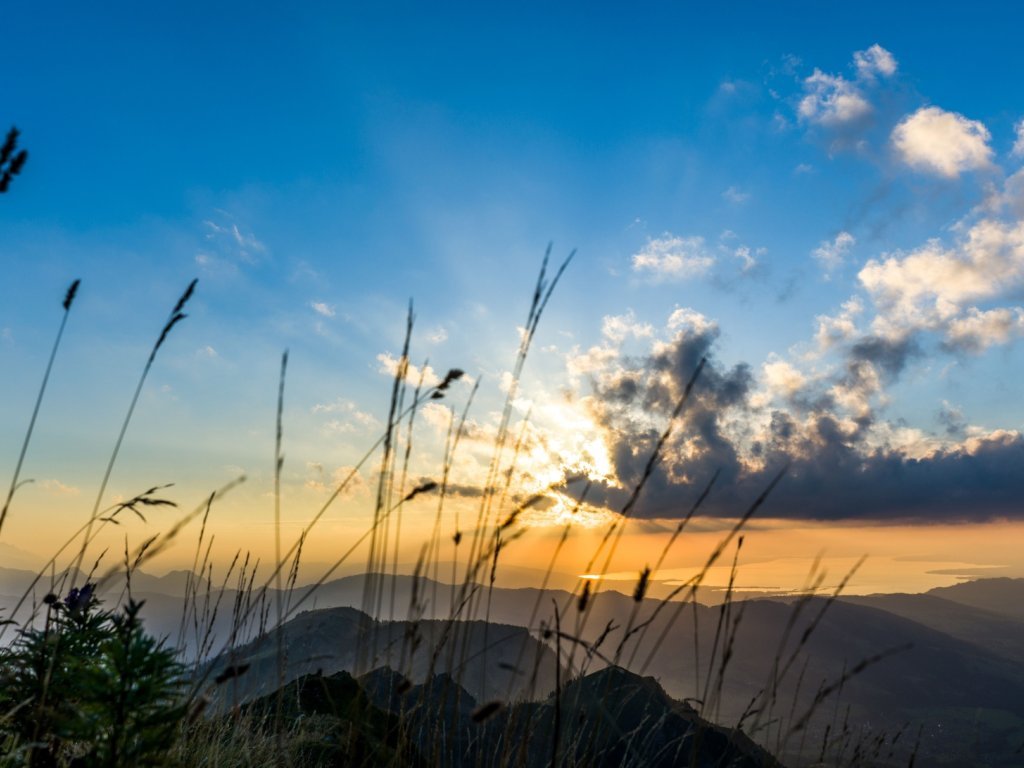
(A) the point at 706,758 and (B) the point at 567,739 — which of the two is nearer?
(B) the point at 567,739

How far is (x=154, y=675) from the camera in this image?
5.10 feet

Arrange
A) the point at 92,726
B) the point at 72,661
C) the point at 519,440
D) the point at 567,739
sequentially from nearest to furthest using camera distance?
the point at 92,726 → the point at 72,661 → the point at 519,440 → the point at 567,739

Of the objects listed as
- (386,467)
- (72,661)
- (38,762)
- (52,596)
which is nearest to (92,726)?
(72,661)

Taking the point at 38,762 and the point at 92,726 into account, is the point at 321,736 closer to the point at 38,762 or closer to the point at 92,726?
the point at 38,762

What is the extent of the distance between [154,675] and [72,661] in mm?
495

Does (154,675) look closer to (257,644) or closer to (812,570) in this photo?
(257,644)

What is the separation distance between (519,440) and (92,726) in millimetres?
1762

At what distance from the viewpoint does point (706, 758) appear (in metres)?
23.3

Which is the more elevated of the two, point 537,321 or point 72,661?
point 537,321

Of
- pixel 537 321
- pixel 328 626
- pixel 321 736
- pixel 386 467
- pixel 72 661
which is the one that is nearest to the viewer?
pixel 72 661

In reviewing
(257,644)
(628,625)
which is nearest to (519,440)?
(628,625)

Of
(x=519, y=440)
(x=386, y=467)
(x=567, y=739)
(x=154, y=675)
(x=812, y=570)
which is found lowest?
(x=567, y=739)

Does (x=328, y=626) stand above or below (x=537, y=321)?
below

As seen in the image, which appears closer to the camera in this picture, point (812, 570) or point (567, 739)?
point (812, 570)
